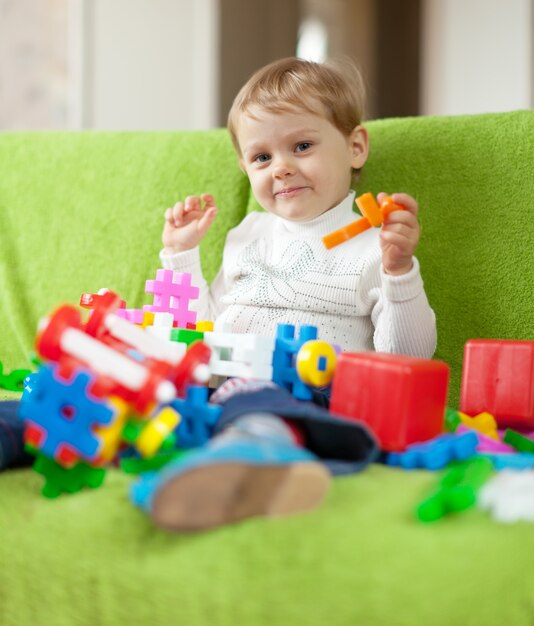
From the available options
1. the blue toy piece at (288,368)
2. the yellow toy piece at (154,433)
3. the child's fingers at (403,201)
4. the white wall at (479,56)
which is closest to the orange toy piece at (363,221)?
the child's fingers at (403,201)

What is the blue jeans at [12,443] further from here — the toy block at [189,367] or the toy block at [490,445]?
the toy block at [490,445]

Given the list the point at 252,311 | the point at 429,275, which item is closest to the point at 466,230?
the point at 429,275

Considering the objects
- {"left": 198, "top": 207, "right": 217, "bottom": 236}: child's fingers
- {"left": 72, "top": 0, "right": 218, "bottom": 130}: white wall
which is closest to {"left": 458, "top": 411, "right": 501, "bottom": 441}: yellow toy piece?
{"left": 198, "top": 207, "right": 217, "bottom": 236}: child's fingers

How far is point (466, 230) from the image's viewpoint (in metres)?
1.26

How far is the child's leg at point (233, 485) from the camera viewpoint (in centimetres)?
62

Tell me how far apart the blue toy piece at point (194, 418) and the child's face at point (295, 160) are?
1.48 ft

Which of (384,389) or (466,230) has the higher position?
(466,230)

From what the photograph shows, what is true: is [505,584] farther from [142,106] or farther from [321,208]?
[142,106]

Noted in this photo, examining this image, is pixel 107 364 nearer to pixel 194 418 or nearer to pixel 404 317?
pixel 194 418

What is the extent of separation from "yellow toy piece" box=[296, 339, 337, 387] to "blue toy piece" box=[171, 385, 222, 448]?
0.37ft

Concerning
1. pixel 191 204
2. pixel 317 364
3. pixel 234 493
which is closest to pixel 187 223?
pixel 191 204

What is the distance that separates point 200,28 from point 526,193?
2081mm

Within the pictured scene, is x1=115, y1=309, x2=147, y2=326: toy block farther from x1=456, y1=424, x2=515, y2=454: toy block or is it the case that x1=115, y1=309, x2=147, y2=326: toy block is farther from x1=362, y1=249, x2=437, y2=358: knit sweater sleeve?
x1=456, y1=424, x2=515, y2=454: toy block

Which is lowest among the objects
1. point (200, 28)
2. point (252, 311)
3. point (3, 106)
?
point (252, 311)
